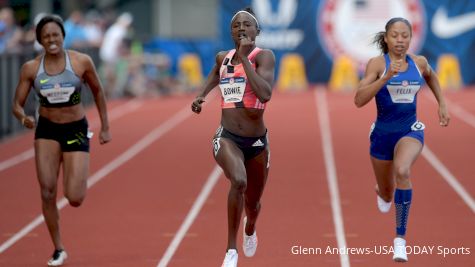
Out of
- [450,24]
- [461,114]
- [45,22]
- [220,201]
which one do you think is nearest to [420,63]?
[45,22]

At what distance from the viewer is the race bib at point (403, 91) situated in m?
8.62

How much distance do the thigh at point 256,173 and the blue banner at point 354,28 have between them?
732 inches

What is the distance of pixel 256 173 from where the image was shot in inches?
332

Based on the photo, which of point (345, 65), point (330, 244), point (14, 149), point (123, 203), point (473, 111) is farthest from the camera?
point (345, 65)

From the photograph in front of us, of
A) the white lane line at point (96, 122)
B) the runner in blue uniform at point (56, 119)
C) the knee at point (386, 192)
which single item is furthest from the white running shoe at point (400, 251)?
the white lane line at point (96, 122)

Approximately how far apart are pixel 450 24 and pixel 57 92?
19.8 m

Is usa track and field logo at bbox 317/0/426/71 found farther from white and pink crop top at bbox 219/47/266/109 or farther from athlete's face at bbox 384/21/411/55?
white and pink crop top at bbox 219/47/266/109

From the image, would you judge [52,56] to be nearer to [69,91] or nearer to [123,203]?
[69,91]

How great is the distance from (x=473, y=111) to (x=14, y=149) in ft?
28.8

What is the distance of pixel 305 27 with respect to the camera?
91.1ft

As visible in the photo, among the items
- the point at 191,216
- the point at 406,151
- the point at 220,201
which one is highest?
the point at 406,151

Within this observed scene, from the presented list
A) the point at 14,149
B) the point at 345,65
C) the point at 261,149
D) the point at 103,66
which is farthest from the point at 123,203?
the point at 345,65

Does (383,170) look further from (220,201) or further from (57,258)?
(220,201)

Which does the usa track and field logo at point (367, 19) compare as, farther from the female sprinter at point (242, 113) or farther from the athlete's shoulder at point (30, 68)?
the female sprinter at point (242, 113)
